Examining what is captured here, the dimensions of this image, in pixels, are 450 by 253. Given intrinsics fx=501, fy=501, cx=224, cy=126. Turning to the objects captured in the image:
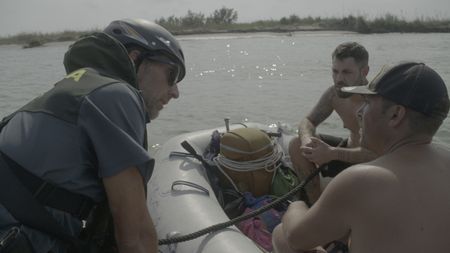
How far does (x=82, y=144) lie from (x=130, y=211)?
23cm

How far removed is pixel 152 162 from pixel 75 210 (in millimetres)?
265

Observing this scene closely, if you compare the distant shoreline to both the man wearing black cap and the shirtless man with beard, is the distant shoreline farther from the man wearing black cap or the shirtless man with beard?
the man wearing black cap

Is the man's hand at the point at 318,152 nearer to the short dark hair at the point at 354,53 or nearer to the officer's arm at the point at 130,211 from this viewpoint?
the short dark hair at the point at 354,53

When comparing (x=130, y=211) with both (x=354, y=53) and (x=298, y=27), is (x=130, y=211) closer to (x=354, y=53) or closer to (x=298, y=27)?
(x=354, y=53)

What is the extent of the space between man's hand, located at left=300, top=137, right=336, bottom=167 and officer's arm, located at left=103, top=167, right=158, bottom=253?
1.90m

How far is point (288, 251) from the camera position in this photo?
2.30 metres

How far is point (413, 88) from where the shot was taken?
157 centimetres

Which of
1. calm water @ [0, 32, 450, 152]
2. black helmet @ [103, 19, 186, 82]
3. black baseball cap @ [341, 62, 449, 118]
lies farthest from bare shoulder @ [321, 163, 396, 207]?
calm water @ [0, 32, 450, 152]

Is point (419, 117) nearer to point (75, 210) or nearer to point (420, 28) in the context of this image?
point (75, 210)

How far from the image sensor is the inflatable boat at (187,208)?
2619mm

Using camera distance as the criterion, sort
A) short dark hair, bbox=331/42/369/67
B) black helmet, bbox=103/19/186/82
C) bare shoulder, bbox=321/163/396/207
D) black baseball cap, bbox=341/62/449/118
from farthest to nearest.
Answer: short dark hair, bbox=331/42/369/67, black helmet, bbox=103/19/186/82, black baseball cap, bbox=341/62/449/118, bare shoulder, bbox=321/163/396/207

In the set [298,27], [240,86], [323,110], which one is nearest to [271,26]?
[298,27]

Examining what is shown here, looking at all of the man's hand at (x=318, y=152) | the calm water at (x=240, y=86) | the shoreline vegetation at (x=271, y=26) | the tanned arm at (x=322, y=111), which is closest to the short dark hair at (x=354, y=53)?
the tanned arm at (x=322, y=111)

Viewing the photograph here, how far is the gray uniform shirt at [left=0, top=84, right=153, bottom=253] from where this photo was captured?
4.46ft
